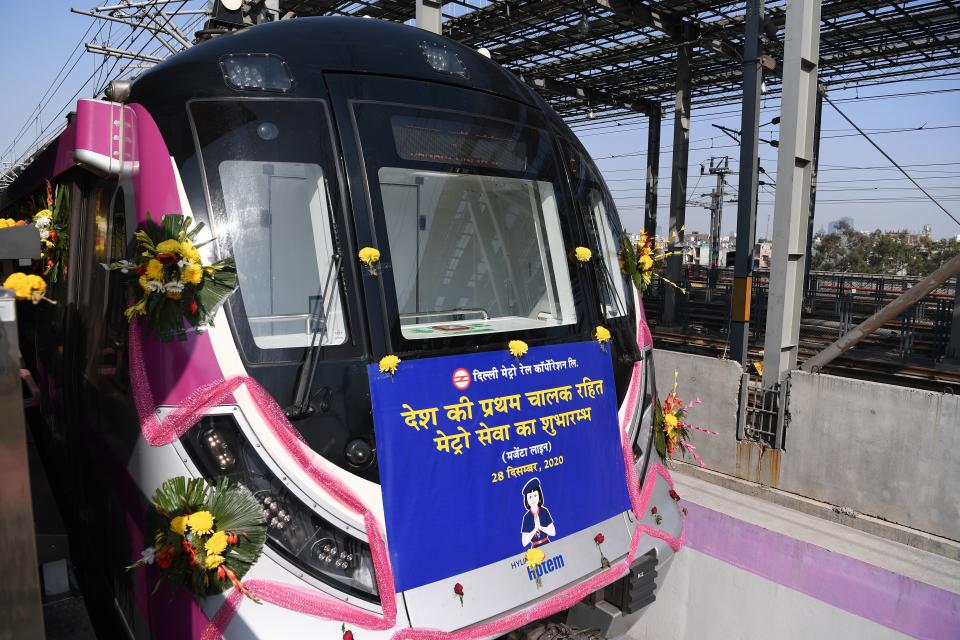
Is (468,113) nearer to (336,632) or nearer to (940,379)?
(336,632)

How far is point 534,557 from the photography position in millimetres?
3184

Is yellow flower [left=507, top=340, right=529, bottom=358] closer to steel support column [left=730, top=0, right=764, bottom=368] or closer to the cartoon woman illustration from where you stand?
the cartoon woman illustration

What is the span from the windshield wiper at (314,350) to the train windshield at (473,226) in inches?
18.1

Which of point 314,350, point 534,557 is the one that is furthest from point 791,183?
point 314,350

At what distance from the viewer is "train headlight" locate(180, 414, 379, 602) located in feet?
9.17

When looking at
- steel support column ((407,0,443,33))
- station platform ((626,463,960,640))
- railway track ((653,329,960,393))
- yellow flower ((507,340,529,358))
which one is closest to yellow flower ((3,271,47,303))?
yellow flower ((507,340,529,358))

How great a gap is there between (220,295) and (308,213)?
0.58 meters

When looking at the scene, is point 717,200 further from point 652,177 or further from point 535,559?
point 535,559

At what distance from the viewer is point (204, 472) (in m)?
2.77

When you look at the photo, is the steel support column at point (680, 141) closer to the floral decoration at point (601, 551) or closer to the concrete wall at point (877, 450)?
the concrete wall at point (877, 450)

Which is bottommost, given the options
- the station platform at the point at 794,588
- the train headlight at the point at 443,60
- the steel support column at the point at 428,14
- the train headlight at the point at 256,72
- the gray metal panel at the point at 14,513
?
the station platform at the point at 794,588

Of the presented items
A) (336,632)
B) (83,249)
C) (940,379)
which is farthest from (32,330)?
(940,379)

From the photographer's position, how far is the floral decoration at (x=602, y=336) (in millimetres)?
3840

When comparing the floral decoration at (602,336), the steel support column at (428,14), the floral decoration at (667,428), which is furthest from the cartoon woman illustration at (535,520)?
the steel support column at (428,14)
